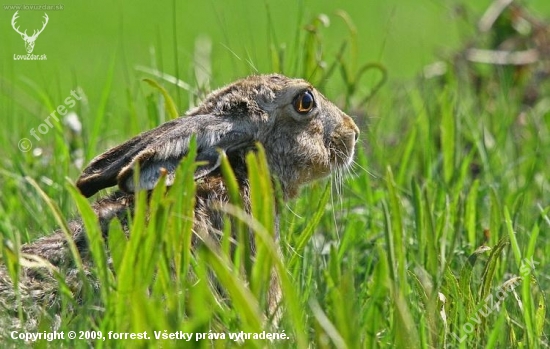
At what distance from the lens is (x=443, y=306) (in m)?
3.67

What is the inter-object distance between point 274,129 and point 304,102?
21 centimetres

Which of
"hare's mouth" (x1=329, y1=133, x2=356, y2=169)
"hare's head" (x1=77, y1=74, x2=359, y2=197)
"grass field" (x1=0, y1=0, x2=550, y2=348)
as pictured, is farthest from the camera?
"hare's mouth" (x1=329, y1=133, x2=356, y2=169)

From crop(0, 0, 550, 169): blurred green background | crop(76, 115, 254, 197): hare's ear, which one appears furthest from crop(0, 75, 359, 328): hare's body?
crop(0, 0, 550, 169): blurred green background

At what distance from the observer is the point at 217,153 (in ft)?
14.5

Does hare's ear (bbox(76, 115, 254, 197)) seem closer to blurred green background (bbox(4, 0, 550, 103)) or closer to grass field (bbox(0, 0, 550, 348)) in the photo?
grass field (bbox(0, 0, 550, 348))

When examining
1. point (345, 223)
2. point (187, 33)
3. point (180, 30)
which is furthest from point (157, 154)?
point (180, 30)

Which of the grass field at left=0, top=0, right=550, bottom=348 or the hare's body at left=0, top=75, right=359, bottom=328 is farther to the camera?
the hare's body at left=0, top=75, right=359, bottom=328

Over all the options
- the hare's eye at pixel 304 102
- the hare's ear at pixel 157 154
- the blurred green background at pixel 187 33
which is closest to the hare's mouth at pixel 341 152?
the hare's eye at pixel 304 102

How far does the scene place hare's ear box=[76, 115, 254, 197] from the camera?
4008 mm

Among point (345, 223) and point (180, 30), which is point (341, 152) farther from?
point (180, 30)

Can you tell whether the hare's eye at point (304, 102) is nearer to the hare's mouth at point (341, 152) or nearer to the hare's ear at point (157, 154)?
the hare's mouth at point (341, 152)

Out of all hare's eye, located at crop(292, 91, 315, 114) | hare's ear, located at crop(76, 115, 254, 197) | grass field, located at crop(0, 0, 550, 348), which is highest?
hare's eye, located at crop(292, 91, 315, 114)

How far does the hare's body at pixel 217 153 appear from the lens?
3908 millimetres

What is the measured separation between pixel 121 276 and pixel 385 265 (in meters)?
0.79
